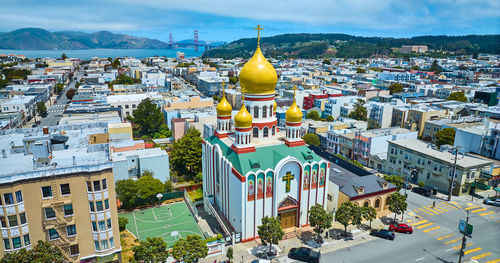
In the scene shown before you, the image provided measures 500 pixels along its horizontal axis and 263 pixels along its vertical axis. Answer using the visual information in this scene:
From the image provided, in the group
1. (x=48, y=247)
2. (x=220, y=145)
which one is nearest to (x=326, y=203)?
(x=220, y=145)

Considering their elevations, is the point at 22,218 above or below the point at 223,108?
below

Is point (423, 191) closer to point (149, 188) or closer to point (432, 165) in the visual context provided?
point (432, 165)

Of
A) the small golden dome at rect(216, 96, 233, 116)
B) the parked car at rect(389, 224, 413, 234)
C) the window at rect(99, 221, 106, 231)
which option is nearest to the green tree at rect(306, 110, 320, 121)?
the small golden dome at rect(216, 96, 233, 116)

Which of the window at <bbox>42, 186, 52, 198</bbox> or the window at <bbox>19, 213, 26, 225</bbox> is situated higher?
the window at <bbox>42, 186, 52, 198</bbox>

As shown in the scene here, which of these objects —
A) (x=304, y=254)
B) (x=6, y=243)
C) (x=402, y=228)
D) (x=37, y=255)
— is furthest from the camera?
(x=402, y=228)

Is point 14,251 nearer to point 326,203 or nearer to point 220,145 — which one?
point 220,145

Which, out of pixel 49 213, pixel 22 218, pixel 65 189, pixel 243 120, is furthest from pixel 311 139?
pixel 22 218

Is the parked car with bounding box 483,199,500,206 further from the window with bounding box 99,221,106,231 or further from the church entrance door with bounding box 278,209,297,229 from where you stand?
the window with bounding box 99,221,106,231
